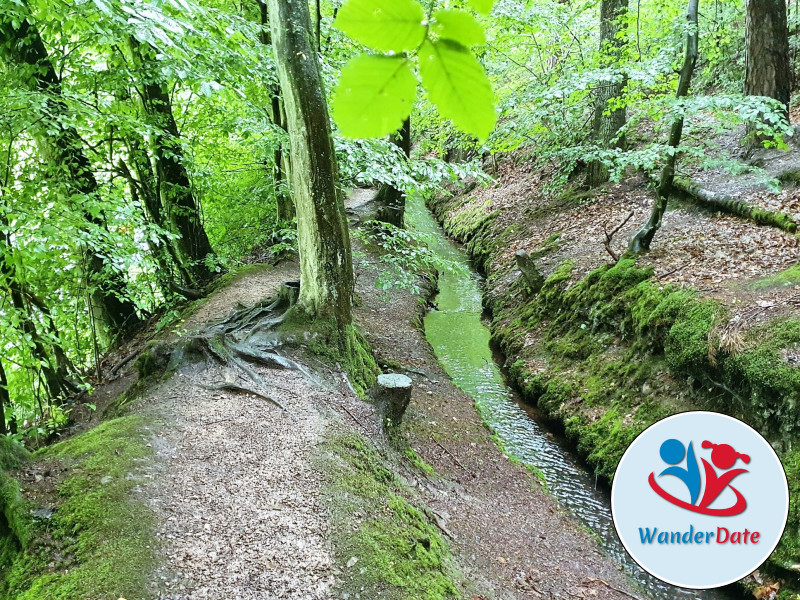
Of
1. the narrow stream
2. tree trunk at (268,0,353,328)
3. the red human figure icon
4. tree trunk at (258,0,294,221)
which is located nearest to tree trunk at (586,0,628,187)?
the narrow stream

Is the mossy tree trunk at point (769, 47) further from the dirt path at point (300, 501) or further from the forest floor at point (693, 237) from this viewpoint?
the dirt path at point (300, 501)

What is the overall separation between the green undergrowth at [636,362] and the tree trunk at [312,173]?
322cm

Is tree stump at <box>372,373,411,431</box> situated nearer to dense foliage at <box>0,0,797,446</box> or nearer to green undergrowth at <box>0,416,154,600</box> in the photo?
green undergrowth at <box>0,416,154,600</box>

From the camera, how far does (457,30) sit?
1.59ft

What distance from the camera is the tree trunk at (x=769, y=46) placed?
280 inches

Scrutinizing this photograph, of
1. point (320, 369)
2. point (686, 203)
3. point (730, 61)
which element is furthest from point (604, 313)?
point (730, 61)

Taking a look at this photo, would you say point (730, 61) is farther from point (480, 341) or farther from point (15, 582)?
point (15, 582)

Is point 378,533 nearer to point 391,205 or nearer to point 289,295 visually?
point 289,295

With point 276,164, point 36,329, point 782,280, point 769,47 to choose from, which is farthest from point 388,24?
point 769,47

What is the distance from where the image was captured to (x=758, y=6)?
7.14m

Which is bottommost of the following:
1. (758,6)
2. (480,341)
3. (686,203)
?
(480,341)

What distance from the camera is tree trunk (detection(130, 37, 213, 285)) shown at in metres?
5.17

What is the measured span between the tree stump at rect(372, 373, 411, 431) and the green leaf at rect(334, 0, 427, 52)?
4216 mm

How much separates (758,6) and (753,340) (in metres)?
5.84
